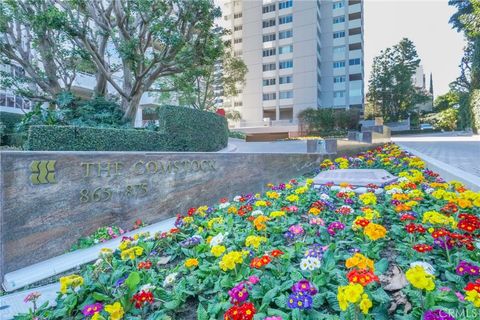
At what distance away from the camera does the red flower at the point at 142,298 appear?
7.04ft

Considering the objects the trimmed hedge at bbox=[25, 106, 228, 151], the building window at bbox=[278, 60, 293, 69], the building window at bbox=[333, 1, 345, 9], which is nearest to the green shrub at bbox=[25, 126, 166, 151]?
the trimmed hedge at bbox=[25, 106, 228, 151]

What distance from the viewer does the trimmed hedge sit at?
233 inches

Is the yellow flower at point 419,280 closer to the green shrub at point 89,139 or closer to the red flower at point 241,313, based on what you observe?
the red flower at point 241,313

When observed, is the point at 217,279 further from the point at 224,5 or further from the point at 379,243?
the point at 224,5

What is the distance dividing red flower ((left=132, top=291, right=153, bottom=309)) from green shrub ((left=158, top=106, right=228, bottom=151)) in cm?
669

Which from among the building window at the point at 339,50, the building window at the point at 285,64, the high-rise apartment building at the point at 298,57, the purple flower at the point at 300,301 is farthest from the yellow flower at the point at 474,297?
the building window at the point at 339,50

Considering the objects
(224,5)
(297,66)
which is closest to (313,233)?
(297,66)

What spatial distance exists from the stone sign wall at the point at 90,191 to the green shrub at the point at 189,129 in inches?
104

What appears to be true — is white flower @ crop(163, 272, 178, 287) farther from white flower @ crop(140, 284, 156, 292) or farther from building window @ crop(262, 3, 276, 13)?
building window @ crop(262, 3, 276, 13)

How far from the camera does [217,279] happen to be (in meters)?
2.47

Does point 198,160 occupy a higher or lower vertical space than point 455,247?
higher

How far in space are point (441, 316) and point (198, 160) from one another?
5173 mm

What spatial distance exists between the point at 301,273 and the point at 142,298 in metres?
1.22
